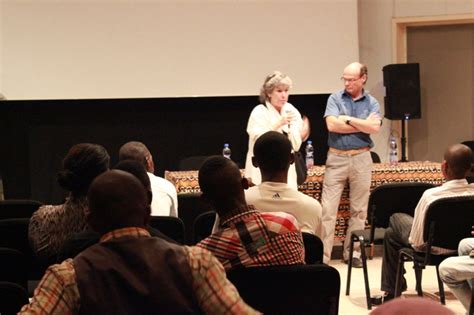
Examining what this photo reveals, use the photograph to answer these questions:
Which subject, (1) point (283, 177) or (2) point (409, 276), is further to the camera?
(2) point (409, 276)

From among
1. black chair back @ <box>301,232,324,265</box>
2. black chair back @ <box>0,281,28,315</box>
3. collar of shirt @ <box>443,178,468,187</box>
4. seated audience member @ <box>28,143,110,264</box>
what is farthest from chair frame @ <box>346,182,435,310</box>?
black chair back @ <box>0,281,28,315</box>

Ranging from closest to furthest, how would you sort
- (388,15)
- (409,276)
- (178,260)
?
(178,260) < (409,276) < (388,15)

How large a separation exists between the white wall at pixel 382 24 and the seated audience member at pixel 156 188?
15.0 feet

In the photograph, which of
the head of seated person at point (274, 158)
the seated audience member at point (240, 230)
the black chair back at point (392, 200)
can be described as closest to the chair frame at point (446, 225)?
the black chair back at point (392, 200)

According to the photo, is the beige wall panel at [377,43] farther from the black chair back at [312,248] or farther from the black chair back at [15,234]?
the black chair back at [312,248]

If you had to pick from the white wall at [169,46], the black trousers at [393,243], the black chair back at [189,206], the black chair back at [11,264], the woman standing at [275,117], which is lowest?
the black trousers at [393,243]

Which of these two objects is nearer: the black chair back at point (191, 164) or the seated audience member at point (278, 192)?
the seated audience member at point (278, 192)

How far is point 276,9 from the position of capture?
8234 millimetres

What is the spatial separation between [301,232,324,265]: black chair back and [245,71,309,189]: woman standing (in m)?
2.83

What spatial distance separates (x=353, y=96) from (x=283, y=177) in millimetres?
3163

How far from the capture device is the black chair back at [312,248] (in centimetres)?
328

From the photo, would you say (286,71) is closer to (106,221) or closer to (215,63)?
(215,63)

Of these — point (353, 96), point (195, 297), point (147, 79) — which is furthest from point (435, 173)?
point (195, 297)

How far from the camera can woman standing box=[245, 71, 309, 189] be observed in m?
6.21
